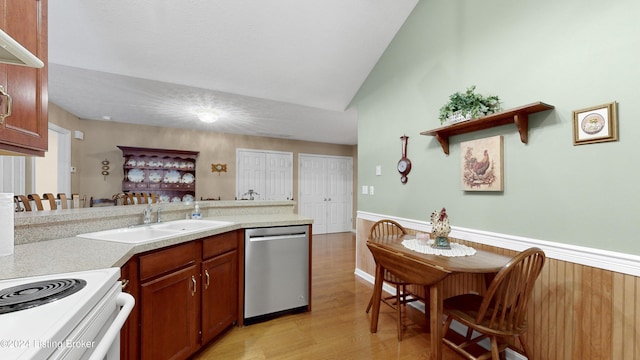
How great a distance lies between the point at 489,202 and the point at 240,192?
16.4 ft

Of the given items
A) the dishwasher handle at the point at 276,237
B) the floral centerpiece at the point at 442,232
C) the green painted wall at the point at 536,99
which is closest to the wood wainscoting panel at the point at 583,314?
the green painted wall at the point at 536,99

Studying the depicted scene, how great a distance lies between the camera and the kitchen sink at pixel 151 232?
1.57 metres

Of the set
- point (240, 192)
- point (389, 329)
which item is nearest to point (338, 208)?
point (240, 192)

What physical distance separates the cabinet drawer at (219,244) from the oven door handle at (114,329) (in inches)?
35.4

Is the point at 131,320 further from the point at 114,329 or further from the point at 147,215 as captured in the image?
the point at 147,215

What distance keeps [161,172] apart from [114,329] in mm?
5030

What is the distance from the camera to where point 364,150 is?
350cm

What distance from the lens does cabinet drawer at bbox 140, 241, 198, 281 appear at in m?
1.40

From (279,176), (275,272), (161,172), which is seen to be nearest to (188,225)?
(275,272)

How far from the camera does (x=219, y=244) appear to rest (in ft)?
6.40

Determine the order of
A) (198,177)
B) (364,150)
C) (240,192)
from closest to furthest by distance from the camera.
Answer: (364,150), (198,177), (240,192)

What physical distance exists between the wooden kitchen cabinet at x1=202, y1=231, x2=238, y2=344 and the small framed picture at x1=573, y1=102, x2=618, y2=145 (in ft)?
7.82

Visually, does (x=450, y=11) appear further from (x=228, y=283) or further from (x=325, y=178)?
(x=325, y=178)

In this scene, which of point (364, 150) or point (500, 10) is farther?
point (364, 150)
